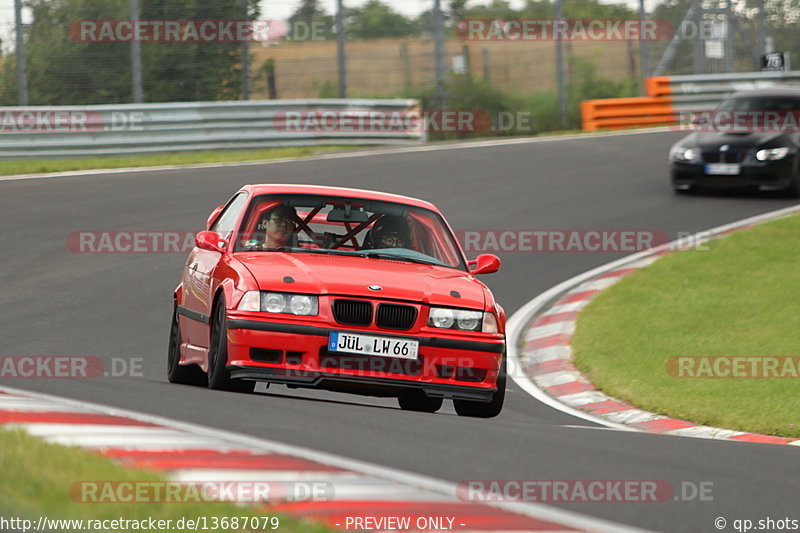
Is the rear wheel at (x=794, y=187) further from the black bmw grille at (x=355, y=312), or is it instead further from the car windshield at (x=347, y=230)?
the black bmw grille at (x=355, y=312)

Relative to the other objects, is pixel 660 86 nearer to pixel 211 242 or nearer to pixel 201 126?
pixel 201 126

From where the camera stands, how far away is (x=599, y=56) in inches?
1342

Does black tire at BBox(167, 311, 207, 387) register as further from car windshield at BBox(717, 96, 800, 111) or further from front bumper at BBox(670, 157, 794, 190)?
car windshield at BBox(717, 96, 800, 111)

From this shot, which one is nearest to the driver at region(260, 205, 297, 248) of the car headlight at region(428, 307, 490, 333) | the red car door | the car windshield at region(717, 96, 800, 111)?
the red car door

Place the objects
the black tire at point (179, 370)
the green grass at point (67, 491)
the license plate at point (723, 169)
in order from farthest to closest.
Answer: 1. the license plate at point (723, 169)
2. the black tire at point (179, 370)
3. the green grass at point (67, 491)

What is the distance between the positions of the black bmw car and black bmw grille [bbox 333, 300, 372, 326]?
12.1m

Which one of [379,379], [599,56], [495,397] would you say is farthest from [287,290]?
[599,56]

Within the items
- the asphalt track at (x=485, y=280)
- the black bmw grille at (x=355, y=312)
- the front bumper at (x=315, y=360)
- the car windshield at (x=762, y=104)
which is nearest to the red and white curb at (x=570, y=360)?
the asphalt track at (x=485, y=280)

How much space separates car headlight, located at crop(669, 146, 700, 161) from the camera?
18312 mm

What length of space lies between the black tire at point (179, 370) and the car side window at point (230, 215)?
0.76 meters

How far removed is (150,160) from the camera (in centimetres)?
2086

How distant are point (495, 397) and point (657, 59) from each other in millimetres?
24983

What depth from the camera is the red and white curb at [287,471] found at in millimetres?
4238

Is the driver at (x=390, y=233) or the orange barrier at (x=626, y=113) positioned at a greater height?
the orange barrier at (x=626, y=113)
